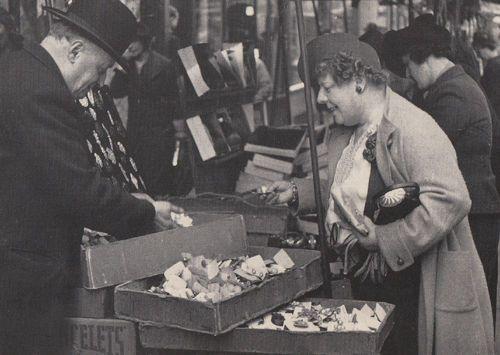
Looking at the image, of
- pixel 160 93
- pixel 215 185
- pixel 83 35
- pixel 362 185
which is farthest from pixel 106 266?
pixel 160 93

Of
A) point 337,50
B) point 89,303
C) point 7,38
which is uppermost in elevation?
point 7,38

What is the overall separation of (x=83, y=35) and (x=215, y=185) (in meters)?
2.46

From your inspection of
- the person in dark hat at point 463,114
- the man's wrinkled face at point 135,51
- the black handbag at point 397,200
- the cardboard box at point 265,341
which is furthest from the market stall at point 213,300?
the man's wrinkled face at point 135,51

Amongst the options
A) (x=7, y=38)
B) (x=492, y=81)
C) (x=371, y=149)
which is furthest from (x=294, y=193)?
(x=492, y=81)

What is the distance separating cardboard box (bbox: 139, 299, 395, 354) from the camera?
109 inches

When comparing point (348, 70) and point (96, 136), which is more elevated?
point (348, 70)

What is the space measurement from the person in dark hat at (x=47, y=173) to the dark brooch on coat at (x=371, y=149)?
1005 millimetres

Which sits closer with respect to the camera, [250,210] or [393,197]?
[393,197]

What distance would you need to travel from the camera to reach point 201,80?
16.9 ft

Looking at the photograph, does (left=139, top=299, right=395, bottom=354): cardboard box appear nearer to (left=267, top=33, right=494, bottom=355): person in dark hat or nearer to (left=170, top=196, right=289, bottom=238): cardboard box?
(left=267, top=33, right=494, bottom=355): person in dark hat

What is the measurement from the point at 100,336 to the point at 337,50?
4.71 ft

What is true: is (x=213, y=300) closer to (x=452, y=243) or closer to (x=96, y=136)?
(x=452, y=243)

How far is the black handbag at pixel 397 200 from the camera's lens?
303cm

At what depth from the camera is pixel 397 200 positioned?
3029mm
